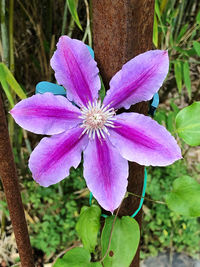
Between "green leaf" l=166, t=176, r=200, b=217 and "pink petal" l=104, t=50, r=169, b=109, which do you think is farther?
"green leaf" l=166, t=176, r=200, b=217

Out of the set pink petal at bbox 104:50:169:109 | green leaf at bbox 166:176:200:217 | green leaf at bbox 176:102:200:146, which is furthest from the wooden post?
green leaf at bbox 166:176:200:217

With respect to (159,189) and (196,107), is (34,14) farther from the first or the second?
(159,189)

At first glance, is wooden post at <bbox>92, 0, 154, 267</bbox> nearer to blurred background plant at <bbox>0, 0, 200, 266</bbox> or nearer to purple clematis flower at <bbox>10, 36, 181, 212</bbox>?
purple clematis flower at <bbox>10, 36, 181, 212</bbox>

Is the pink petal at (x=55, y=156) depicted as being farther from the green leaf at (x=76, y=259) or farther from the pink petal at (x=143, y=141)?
the green leaf at (x=76, y=259)

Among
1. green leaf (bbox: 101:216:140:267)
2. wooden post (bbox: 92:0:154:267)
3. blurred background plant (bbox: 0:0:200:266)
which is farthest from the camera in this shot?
blurred background plant (bbox: 0:0:200:266)

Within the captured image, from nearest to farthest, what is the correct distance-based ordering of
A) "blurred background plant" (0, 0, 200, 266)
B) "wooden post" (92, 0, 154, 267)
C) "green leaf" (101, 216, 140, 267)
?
"wooden post" (92, 0, 154, 267)
"green leaf" (101, 216, 140, 267)
"blurred background plant" (0, 0, 200, 266)

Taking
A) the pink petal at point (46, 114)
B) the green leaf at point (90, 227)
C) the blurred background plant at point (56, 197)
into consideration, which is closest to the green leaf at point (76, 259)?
the green leaf at point (90, 227)

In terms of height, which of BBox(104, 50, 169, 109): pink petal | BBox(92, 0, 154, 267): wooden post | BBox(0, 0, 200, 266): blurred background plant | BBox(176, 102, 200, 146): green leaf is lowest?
BBox(0, 0, 200, 266): blurred background plant

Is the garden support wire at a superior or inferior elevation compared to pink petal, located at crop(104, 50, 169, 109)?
inferior

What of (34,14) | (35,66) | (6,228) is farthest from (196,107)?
(6,228)
